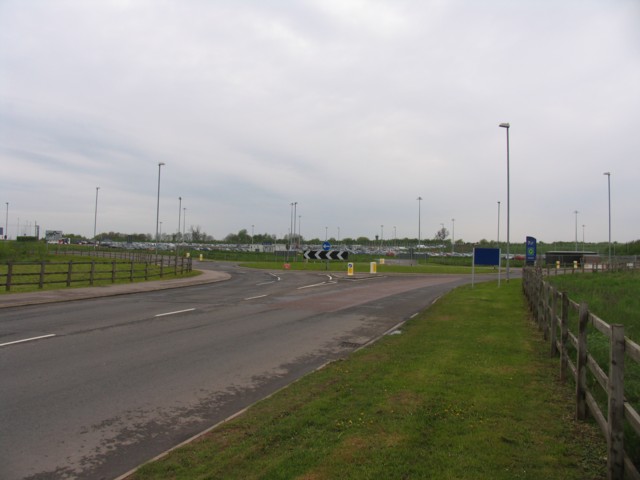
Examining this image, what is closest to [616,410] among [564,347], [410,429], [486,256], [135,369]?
[410,429]

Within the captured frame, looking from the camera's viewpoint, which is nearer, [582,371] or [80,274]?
[582,371]

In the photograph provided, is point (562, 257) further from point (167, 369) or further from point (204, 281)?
point (167, 369)

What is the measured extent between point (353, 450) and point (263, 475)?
2.90 feet

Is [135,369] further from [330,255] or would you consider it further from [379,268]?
[379,268]

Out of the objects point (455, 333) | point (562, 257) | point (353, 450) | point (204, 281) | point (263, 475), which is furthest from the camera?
point (562, 257)

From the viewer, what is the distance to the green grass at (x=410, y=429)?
4035 millimetres

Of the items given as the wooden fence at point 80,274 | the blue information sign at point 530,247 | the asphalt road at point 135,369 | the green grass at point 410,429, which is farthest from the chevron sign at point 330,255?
the green grass at point 410,429

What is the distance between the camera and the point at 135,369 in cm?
770

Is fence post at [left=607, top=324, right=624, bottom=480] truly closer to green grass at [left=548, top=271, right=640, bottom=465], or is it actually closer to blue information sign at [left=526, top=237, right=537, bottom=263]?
green grass at [left=548, top=271, right=640, bottom=465]

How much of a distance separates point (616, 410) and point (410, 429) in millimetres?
1871

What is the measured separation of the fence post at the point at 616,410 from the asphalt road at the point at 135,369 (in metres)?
3.98

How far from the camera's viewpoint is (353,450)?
Answer: 4.36m

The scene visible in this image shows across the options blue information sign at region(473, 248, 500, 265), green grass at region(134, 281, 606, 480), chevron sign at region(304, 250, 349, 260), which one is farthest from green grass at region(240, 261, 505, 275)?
green grass at region(134, 281, 606, 480)

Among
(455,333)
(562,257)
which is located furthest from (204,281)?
(562,257)
